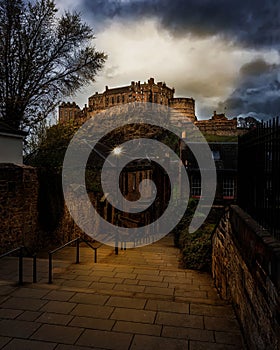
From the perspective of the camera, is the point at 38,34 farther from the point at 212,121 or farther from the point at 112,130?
the point at 212,121

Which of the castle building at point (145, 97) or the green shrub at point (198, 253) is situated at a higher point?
the castle building at point (145, 97)

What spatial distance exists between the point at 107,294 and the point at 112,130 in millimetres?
20303

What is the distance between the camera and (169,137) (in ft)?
116

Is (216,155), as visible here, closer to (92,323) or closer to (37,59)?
(37,59)

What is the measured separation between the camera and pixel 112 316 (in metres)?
4.98

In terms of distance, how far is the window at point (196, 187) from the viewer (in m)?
23.5

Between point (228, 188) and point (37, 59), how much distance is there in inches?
591

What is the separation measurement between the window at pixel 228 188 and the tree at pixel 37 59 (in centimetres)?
1195

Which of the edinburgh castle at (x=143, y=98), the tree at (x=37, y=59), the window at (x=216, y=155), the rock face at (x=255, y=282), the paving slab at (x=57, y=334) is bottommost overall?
the paving slab at (x=57, y=334)

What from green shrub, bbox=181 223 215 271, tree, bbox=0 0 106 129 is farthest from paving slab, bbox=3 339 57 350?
tree, bbox=0 0 106 129

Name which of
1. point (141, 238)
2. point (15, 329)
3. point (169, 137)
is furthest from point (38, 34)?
point (169, 137)

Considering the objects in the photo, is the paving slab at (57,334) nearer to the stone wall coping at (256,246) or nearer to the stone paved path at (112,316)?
the stone paved path at (112,316)

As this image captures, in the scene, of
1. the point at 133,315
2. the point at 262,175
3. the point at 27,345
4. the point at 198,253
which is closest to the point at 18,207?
the point at 198,253

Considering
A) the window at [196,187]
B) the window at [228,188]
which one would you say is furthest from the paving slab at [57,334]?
the window at [228,188]
